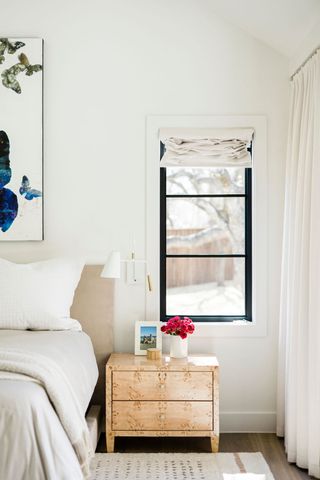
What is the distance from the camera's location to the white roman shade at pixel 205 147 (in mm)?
3570

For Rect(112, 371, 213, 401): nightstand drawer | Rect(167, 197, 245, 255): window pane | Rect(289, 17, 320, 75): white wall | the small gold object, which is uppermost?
Rect(289, 17, 320, 75): white wall

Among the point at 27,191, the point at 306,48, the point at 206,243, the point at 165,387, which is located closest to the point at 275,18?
the point at 306,48

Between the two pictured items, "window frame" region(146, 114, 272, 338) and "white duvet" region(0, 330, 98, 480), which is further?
"window frame" region(146, 114, 272, 338)

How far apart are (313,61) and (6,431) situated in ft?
7.99

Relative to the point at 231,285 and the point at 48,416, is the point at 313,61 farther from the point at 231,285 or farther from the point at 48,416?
the point at 48,416

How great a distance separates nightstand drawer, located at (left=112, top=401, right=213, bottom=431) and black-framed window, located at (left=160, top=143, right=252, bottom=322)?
735 mm

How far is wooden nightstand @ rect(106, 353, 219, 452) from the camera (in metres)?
3.12

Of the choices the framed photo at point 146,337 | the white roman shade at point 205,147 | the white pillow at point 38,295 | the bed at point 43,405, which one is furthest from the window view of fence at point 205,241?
the bed at point 43,405

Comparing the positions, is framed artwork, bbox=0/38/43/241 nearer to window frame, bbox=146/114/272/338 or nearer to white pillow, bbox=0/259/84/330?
white pillow, bbox=0/259/84/330

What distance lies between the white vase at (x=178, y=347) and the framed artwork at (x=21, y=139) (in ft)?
3.68

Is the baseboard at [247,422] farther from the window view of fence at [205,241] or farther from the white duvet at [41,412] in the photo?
the white duvet at [41,412]

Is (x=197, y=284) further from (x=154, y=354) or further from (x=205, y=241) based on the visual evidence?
(x=154, y=354)

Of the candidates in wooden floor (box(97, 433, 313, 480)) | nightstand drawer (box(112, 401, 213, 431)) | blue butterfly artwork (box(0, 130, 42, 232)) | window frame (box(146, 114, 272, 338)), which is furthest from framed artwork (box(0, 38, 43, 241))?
wooden floor (box(97, 433, 313, 480))

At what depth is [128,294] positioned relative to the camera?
360 cm
